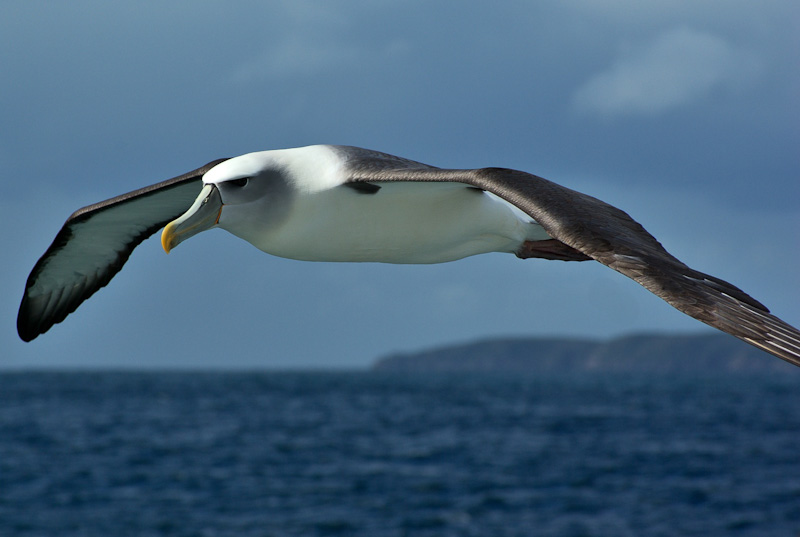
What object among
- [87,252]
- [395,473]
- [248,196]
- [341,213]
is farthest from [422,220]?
[395,473]

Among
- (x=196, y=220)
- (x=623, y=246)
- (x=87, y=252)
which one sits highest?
(x=87, y=252)

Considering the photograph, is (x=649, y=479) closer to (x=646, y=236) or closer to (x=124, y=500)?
(x=124, y=500)

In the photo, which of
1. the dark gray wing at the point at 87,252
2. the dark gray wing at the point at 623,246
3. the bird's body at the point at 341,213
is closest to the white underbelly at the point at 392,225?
the bird's body at the point at 341,213

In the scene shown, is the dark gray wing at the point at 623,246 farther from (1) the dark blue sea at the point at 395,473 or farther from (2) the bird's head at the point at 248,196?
(1) the dark blue sea at the point at 395,473

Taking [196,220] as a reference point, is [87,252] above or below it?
above

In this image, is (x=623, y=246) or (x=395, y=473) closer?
(x=623, y=246)

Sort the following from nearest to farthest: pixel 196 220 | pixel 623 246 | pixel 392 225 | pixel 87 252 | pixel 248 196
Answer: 1. pixel 623 246
2. pixel 196 220
3. pixel 248 196
4. pixel 392 225
5. pixel 87 252

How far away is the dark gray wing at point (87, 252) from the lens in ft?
26.7

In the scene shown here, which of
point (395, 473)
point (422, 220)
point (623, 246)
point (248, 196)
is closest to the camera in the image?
point (623, 246)

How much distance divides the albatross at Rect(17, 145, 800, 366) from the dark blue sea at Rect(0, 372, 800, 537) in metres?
25.1

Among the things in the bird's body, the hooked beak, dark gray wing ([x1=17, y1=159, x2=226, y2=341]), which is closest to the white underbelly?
the bird's body

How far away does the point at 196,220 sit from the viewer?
18.3 feet

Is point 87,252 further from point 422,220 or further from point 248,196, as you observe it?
point 422,220

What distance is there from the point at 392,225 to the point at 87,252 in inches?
151
